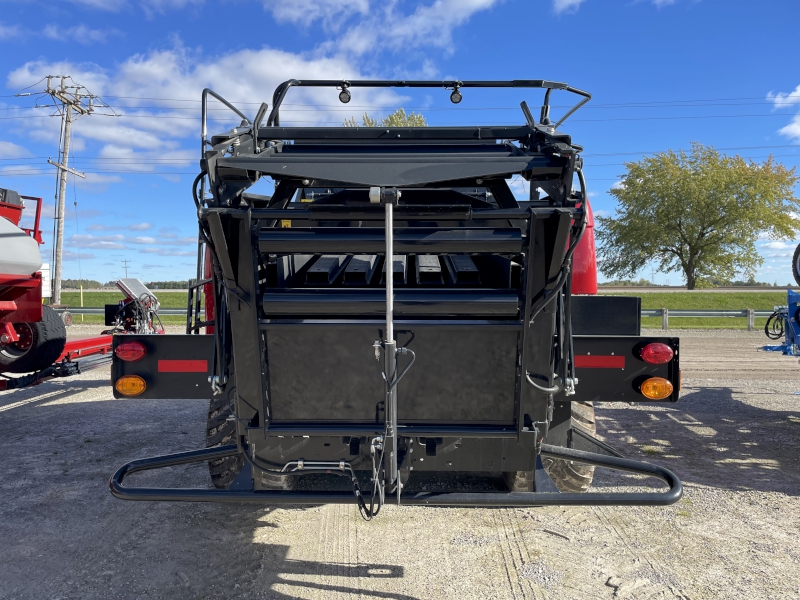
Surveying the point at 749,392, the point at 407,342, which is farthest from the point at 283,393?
the point at 749,392

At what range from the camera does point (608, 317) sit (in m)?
3.43

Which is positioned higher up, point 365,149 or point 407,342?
point 365,149

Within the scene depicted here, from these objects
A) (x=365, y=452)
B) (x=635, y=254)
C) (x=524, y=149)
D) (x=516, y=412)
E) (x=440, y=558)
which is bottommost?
(x=440, y=558)

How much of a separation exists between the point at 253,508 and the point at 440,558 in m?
1.42

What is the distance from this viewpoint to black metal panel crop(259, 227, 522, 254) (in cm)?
223

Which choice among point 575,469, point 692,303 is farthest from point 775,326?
point 575,469

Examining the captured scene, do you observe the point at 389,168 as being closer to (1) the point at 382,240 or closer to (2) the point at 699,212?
(1) the point at 382,240

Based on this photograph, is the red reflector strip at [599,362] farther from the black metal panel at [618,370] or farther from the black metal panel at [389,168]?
the black metal panel at [389,168]

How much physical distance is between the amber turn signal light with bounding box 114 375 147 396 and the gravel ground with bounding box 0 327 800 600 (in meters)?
0.90

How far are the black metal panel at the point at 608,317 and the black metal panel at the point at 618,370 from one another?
19 centimetres

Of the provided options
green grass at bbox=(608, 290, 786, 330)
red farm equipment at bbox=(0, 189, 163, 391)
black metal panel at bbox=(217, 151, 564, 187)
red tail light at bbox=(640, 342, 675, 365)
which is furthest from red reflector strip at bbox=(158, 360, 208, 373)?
green grass at bbox=(608, 290, 786, 330)

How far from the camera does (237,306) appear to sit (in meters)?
2.33

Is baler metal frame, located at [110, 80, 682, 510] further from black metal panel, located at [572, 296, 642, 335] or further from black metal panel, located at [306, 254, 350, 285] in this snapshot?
black metal panel, located at [572, 296, 642, 335]

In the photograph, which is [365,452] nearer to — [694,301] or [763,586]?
[763,586]
